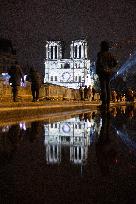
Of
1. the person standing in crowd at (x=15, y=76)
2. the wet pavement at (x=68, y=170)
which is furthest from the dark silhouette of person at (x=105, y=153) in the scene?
the person standing in crowd at (x=15, y=76)

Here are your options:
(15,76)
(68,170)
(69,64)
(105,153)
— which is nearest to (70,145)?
(105,153)

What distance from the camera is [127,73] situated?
125m

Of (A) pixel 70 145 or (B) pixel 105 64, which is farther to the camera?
(B) pixel 105 64

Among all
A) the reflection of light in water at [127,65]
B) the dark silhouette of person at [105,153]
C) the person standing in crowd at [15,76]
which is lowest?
the dark silhouette of person at [105,153]

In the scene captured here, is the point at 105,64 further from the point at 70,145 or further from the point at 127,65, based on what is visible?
the point at 127,65

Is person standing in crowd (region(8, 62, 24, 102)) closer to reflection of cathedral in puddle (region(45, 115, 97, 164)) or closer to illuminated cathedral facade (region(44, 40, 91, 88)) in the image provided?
reflection of cathedral in puddle (region(45, 115, 97, 164))

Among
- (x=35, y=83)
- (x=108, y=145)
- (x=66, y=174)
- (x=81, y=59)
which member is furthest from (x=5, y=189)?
(x=81, y=59)

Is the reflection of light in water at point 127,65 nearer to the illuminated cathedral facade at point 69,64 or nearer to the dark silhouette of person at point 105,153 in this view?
the illuminated cathedral facade at point 69,64

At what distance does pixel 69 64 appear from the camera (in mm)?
181500

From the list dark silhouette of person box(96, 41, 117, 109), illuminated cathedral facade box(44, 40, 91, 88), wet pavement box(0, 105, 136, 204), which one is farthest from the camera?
illuminated cathedral facade box(44, 40, 91, 88)

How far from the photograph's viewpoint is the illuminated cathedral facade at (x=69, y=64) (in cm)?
17938

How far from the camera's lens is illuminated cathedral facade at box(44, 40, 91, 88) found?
7062 inches

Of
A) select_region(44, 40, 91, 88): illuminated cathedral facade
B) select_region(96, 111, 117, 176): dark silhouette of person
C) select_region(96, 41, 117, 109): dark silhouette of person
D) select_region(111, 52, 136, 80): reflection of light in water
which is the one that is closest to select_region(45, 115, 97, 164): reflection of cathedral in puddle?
select_region(96, 111, 117, 176): dark silhouette of person

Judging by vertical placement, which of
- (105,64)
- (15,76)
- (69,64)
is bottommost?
(15,76)
